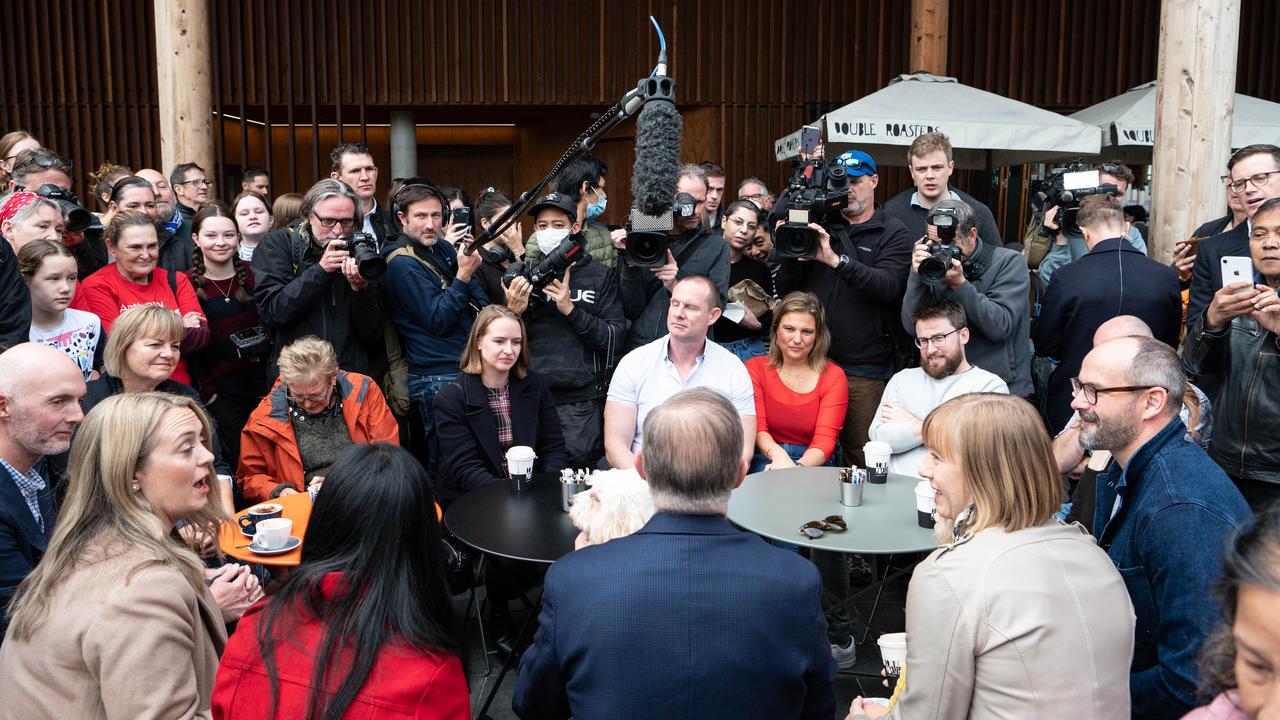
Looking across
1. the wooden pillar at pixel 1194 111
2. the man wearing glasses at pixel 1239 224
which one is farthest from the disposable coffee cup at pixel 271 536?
the wooden pillar at pixel 1194 111

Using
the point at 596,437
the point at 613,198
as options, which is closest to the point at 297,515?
the point at 596,437

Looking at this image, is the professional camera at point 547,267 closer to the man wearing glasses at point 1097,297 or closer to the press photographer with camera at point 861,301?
the press photographer with camera at point 861,301

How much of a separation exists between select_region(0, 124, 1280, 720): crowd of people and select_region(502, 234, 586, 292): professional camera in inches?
0.5

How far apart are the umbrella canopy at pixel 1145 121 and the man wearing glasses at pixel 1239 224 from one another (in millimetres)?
2787

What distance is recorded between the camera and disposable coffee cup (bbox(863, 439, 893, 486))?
135 inches

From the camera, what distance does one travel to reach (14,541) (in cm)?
217

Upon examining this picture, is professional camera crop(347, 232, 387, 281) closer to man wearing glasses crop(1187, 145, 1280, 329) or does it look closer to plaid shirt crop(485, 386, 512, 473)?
plaid shirt crop(485, 386, 512, 473)

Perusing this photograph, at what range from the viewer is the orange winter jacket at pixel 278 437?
367cm

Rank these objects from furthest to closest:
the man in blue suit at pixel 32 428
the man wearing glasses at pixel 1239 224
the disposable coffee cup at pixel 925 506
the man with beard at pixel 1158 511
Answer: the man wearing glasses at pixel 1239 224, the disposable coffee cup at pixel 925 506, the man in blue suit at pixel 32 428, the man with beard at pixel 1158 511

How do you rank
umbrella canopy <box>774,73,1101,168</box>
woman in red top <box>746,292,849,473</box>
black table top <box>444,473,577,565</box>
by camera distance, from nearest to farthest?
black table top <box>444,473,577,565</box> < woman in red top <box>746,292,849,473</box> < umbrella canopy <box>774,73,1101,168</box>

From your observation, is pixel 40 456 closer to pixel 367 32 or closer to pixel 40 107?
pixel 367 32

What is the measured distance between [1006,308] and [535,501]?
2.18m

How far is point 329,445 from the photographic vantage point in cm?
374

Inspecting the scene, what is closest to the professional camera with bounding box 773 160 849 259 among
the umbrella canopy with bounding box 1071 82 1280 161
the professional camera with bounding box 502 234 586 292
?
the professional camera with bounding box 502 234 586 292
